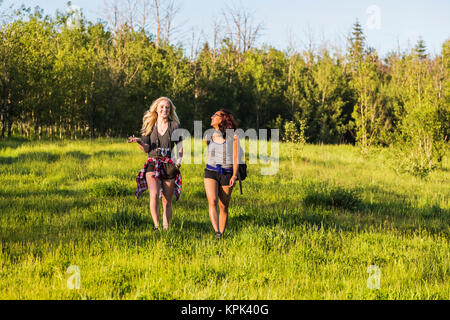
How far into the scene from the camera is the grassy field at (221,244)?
13.2 feet

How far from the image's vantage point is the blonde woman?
6.28 m

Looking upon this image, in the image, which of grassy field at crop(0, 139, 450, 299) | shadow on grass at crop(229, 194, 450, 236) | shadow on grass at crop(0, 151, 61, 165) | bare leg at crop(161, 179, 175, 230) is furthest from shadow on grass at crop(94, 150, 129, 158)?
bare leg at crop(161, 179, 175, 230)

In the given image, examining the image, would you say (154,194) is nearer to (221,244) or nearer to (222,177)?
(222,177)

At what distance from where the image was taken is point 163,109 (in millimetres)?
6324

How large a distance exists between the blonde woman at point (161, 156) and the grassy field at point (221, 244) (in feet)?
1.61


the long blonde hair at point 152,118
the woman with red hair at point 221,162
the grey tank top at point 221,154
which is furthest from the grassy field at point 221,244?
the long blonde hair at point 152,118

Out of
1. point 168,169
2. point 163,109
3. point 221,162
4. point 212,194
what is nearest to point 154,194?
point 168,169

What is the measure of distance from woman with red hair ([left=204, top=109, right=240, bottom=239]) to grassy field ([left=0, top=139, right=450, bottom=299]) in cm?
61

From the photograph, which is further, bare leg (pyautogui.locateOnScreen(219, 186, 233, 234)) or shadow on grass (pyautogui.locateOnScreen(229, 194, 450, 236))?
shadow on grass (pyautogui.locateOnScreen(229, 194, 450, 236))

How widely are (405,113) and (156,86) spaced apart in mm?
20167

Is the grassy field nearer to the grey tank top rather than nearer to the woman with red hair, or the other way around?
the woman with red hair

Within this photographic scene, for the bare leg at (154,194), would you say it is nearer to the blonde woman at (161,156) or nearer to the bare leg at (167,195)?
the blonde woman at (161,156)
